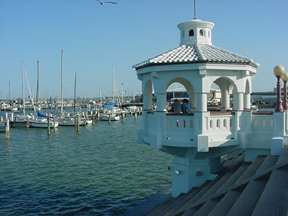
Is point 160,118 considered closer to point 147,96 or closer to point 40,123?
point 147,96

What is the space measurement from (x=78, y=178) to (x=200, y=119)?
18031mm

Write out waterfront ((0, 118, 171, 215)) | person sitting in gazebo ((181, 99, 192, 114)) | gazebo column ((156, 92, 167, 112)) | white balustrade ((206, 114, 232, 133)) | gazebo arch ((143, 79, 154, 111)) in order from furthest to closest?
waterfront ((0, 118, 171, 215)) < person sitting in gazebo ((181, 99, 192, 114)) < gazebo arch ((143, 79, 154, 111)) < gazebo column ((156, 92, 167, 112)) < white balustrade ((206, 114, 232, 133))

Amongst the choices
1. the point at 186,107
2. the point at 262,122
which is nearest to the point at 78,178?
the point at 186,107

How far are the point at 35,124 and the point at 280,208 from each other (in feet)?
241

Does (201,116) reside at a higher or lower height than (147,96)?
lower

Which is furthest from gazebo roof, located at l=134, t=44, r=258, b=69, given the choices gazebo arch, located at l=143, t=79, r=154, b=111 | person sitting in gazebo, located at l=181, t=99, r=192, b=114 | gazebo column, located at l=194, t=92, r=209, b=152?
person sitting in gazebo, located at l=181, t=99, r=192, b=114

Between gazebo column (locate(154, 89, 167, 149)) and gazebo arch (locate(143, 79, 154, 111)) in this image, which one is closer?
gazebo column (locate(154, 89, 167, 149))

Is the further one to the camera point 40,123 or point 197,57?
point 40,123

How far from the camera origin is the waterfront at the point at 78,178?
2095cm

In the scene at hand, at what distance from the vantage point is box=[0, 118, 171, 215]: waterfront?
2095cm

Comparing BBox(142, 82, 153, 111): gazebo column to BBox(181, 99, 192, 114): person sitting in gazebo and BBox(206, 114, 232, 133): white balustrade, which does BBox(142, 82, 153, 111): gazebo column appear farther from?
BBox(206, 114, 232, 133): white balustrade

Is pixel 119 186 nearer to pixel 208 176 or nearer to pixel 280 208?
pixel 208 176

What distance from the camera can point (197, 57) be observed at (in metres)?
13.0

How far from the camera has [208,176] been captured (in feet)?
45.2
